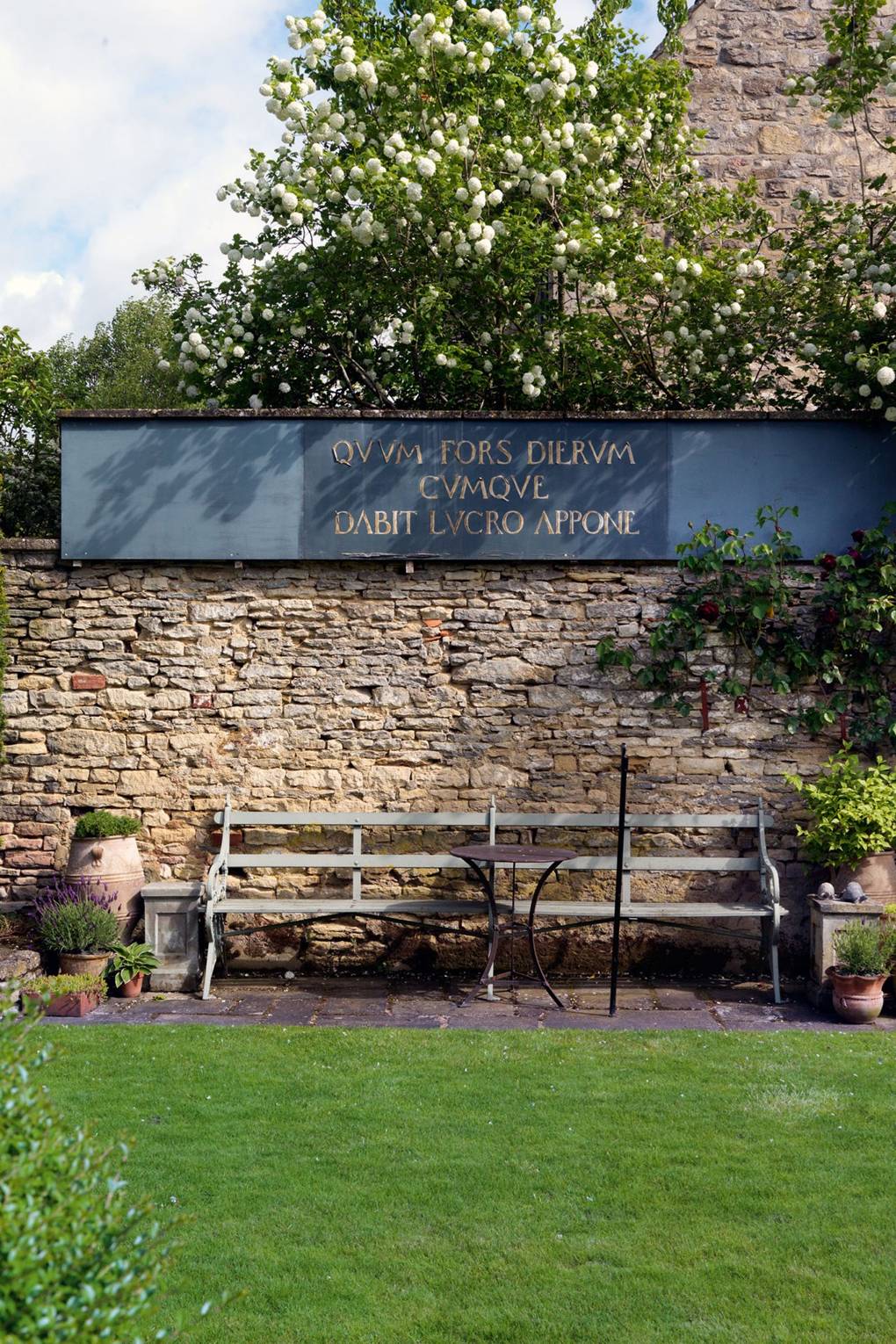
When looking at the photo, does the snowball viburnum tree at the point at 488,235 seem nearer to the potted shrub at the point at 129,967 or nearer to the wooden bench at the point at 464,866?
the wooden bench at the point at 464,866

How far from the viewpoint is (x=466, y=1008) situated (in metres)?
6.53

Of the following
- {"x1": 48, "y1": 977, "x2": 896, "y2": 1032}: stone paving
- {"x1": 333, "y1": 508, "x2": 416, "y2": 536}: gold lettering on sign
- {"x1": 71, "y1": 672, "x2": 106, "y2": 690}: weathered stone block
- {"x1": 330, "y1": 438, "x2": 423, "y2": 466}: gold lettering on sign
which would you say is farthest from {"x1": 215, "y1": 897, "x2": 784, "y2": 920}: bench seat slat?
{"x1": 330, "y1": 438, "x2": 423, "y2": 466}: gold lettering on sign

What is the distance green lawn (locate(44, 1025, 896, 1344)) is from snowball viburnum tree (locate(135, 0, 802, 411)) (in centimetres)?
446

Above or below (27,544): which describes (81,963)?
below

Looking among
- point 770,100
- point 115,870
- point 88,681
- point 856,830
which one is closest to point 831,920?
point 856,830

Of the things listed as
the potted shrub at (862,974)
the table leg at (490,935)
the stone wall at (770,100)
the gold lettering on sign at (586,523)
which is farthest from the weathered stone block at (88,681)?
the stone wall at (770,100)

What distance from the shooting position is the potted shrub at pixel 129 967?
673 centimetres

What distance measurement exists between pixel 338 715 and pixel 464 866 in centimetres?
117

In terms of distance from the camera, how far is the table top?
638 centimetres

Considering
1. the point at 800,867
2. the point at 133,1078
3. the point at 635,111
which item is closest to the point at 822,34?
the point at 635,111

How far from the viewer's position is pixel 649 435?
7.49 m

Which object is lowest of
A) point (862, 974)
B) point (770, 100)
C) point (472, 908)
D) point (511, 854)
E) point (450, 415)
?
point (862, 974)

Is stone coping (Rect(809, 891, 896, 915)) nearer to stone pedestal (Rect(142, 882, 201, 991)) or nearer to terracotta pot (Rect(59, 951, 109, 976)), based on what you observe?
stone pedestal (Rect(142, 882, 201, 991))

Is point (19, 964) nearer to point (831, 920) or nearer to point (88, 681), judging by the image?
point (88, 681)
